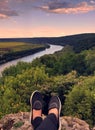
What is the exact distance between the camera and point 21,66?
312 feet

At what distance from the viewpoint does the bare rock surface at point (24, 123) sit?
69.9 ft

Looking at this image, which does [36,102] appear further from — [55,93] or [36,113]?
[55,93]

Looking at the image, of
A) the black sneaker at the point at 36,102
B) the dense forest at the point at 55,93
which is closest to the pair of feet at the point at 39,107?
the black sneaker at the point at 36,102

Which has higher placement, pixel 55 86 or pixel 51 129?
pixel 51 129

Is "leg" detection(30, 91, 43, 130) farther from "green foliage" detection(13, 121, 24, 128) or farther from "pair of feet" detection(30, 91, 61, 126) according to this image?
"green foliage" detection(13, 121, 24, 128)

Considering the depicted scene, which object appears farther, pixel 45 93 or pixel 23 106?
pixel 45 93

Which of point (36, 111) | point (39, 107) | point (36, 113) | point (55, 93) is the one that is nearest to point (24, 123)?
point (39, 107)

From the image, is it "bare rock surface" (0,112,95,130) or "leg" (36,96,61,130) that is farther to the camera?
"bare rock surface" (0,112,95,130)

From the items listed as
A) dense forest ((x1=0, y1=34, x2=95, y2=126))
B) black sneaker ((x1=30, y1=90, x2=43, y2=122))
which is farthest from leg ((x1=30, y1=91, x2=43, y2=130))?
dense forest ((x1=0, y1=34, x2=95, y2=126))

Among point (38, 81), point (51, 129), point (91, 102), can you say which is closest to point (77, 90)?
point (91, 102)

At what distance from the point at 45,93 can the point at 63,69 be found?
136ft

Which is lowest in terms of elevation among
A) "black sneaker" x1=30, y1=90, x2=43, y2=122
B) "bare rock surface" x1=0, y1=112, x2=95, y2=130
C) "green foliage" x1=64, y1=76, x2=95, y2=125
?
"green foliage" x1=64, y1=76, x2=95, y2=125

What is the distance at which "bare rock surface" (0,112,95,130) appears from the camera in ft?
69.9

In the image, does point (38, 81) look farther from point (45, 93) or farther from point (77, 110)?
point (77, 110)
